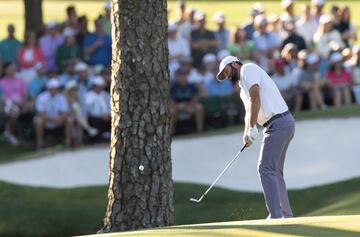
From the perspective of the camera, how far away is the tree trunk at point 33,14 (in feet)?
71.9

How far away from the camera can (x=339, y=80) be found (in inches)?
755

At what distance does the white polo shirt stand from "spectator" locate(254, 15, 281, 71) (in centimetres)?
927

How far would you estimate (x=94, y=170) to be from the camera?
16.3 meters

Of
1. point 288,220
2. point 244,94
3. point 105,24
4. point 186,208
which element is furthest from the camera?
point 105,24

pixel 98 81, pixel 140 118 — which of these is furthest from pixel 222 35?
pixel 140 118

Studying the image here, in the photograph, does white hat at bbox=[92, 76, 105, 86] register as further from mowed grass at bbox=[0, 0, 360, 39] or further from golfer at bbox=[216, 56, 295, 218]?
mowed grass at bbox=[0, 0, 360, 39]

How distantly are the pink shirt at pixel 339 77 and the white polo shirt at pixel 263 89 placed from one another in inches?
329

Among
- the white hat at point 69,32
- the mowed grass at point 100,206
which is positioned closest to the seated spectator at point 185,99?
the white hat at point 69,32

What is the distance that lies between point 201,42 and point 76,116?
3.99 meters

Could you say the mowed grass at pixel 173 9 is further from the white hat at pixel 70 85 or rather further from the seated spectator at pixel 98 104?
the seated spectator at pixel 98 104

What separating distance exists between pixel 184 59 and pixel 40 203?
243 inches

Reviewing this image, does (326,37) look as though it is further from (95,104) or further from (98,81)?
(95,104)

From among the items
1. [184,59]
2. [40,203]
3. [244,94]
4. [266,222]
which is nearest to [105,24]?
[184,59]

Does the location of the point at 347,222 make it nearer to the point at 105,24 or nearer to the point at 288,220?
the point at 288,220
